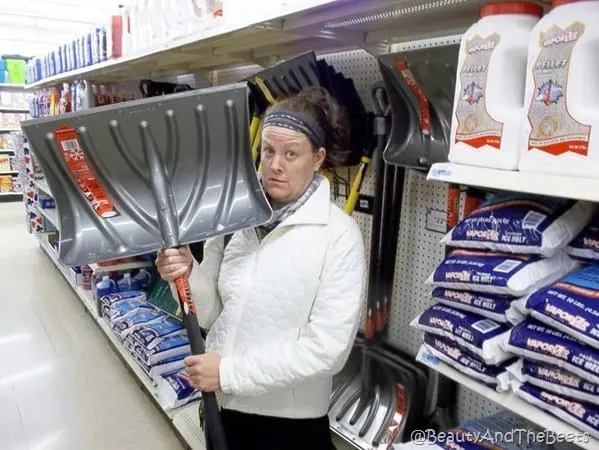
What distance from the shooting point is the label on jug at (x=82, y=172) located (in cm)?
121

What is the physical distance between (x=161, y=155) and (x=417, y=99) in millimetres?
741

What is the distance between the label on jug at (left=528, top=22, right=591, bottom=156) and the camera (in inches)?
30.8

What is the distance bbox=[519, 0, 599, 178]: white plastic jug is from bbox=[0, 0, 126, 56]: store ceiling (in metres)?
6.82

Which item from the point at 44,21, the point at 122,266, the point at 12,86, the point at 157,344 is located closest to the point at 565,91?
the point at 157,344

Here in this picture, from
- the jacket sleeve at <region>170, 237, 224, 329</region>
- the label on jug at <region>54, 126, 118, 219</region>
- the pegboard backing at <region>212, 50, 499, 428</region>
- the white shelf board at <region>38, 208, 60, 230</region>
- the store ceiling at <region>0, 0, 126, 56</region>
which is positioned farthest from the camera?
the store ceiling at <region>0, 0, 126, 56</region>

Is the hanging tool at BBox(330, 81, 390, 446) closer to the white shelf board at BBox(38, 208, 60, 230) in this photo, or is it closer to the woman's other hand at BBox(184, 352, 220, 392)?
the woman's other hand at BBox(184, 352, 220, 392)

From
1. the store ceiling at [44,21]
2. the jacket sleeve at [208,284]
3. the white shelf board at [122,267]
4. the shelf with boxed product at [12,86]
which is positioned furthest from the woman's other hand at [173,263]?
the shelf with boxed product at [12,86]

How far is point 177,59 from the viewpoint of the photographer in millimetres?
2547

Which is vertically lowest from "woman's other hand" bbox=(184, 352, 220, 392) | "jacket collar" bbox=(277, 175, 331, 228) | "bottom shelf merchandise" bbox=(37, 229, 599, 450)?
"bottom shelf merchandise" bbox=(37, 229, 599, 450)

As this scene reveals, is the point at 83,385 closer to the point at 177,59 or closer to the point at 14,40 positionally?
the point at 177,59

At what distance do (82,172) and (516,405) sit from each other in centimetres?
113

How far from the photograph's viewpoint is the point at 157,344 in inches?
101

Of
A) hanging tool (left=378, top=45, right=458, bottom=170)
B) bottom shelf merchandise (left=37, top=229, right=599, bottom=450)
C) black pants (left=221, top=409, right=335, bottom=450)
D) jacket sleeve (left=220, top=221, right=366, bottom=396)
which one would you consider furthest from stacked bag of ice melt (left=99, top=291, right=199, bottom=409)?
hanging tool (left=378, top=45, right=458, bottom=170)

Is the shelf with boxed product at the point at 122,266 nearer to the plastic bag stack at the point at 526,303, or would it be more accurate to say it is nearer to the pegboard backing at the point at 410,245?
the pegboard backing at the point at 410,245
